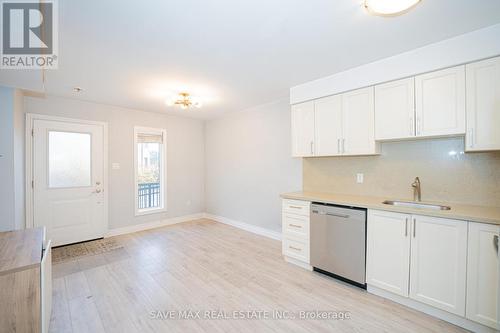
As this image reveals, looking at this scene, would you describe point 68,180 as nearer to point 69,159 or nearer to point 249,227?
point 69,159

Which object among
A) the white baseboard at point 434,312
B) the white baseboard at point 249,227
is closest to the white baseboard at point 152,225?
the white baseboard at point 249,227

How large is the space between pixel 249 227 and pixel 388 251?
9.28ft

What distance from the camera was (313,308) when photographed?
2176 mm

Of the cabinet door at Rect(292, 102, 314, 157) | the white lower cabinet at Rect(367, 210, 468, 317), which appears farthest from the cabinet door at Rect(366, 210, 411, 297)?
the cabinet door at Rect(292, 102, 314, 157)

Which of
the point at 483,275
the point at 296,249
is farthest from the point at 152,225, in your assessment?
the point at 483,275

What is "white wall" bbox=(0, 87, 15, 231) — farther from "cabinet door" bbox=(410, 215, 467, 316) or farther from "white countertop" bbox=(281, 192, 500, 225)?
"cabinet door" bbox=(410, 215, 467, 316)

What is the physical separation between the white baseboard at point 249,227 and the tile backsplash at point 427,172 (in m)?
1.46

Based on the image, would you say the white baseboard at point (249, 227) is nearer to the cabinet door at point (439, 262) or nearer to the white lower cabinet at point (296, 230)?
the white lower cabinet at point (296, 230)

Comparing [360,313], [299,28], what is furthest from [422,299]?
[299,28]

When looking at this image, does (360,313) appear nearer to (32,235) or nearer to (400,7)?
(400,7)

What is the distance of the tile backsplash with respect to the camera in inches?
86.4

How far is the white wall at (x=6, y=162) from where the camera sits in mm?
3078

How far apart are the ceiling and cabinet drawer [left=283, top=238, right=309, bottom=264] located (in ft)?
7.33

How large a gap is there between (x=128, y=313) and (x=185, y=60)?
2.63m
